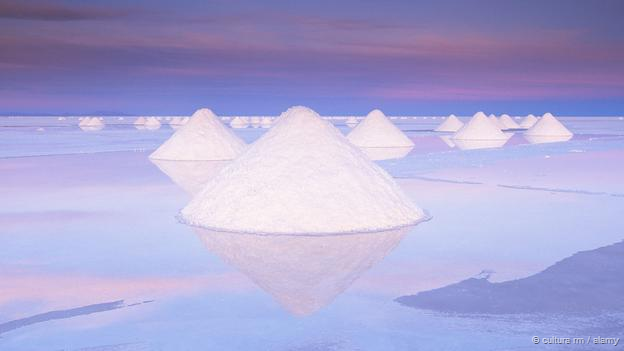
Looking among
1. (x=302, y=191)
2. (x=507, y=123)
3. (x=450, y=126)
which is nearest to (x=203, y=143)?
(x=302, y=191)

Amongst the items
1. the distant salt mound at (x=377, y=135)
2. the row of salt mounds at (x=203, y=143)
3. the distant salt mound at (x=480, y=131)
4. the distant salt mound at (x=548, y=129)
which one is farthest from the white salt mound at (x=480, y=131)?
the row of salt mounds at (x=203, y=143)

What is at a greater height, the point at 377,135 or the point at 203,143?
the point at 203,143

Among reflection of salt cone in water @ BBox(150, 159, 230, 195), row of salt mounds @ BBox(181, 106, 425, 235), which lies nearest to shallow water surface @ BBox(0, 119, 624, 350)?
row of salt mounds @ BBox(181, 106, 425, 235)

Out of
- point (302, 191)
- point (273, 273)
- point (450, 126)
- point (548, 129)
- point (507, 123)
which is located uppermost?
point (450, 126)

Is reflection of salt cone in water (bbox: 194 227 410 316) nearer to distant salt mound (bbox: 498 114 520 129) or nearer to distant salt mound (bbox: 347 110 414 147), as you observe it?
distant salt mound (bbox: 347 110 414 147)

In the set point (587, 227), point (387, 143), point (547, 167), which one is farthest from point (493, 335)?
point (387, 143)

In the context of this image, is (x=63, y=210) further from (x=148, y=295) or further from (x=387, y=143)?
(x=387, y=143)
